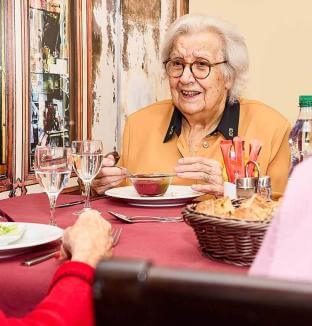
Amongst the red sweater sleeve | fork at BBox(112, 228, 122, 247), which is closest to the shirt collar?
fork at BBox(112, 228, 122, 247)

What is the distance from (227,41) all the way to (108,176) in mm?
812

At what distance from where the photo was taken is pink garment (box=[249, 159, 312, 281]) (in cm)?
48

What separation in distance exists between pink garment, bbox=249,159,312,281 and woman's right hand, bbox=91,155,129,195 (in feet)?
4.78

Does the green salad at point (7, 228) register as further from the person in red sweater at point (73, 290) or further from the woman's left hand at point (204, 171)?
the woman's left hand at point (204, 171)

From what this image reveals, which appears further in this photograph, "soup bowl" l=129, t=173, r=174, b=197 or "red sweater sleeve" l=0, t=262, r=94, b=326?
"soup bowl" l=129, t=173, r=174, b=197

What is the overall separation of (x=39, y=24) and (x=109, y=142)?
797 millimetres

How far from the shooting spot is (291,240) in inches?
18.9

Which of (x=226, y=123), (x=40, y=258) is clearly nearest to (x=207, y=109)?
(x=226, y=123)

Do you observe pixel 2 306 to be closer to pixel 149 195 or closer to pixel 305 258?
pixel 305 258

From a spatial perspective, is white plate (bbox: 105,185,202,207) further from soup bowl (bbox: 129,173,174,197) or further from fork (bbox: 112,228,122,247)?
fork (bbox: 112,228,122,247)

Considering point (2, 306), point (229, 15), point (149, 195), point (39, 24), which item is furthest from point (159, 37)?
point (2, 306)

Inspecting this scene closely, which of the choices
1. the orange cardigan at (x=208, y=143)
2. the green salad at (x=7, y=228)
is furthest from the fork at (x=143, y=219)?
the orange cardigan at (x=208, y=143)

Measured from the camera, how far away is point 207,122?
238 centimetres

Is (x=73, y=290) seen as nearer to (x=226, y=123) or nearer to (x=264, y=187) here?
(x=264, y=187)
